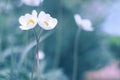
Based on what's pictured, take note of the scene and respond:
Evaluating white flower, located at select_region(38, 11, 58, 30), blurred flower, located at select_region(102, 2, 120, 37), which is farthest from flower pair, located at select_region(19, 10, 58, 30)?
blurred flower, located at select_region(102, 2, 120, 37)

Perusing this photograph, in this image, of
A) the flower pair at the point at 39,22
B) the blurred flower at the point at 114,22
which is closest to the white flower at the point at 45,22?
the flower pair at the point at 39,22

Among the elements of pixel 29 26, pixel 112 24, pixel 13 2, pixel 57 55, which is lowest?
pixel 29 26

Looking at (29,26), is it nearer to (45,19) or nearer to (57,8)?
(45,19)

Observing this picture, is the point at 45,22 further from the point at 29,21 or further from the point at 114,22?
the point at 114,22

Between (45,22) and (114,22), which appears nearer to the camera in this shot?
(45,22)

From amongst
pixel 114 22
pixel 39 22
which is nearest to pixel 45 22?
pixel 39 22

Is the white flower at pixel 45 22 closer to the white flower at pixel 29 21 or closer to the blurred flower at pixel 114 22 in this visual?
the white flower at pixel 29 21

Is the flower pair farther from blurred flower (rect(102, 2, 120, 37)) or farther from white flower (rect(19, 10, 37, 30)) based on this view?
blurred flower (rect(102, 2, 120, 37))

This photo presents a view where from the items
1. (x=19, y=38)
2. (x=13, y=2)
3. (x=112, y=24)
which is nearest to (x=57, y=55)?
(x=19, y=38)

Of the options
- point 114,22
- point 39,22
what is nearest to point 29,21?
point 39,22

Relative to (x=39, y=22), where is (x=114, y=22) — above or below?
above

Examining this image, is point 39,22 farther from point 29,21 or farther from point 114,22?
point 114,22
